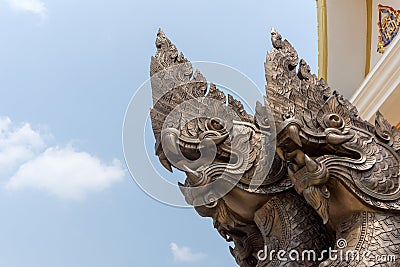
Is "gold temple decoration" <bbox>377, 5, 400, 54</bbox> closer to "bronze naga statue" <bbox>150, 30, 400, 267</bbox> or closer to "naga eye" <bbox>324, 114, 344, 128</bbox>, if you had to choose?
"bronze naga statue" <bbox>150, 30, 400, 267</bbox>

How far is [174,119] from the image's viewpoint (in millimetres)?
2736

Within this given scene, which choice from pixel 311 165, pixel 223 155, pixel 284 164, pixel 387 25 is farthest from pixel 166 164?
pixel 387 25

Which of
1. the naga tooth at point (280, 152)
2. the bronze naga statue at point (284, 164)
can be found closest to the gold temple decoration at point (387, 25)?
the bronze naga statue at point (284, 164)

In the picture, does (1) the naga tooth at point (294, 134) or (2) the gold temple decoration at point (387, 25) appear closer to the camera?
(1) the naga tooth at point (294, 134)

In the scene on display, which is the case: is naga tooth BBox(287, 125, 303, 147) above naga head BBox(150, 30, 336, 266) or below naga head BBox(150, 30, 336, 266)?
below

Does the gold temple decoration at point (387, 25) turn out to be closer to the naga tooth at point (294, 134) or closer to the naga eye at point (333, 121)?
the naga eye at point (333, 121)

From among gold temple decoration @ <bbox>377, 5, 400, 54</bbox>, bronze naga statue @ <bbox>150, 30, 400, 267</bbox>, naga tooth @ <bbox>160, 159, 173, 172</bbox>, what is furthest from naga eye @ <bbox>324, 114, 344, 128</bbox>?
gold temple decoration @ <bbox>377, 5, 400, 54</bbox>

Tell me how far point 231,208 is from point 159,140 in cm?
37

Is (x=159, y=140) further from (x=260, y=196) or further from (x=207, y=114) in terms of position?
(x=260, y=196)

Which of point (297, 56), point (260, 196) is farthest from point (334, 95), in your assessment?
point (260, 196)
